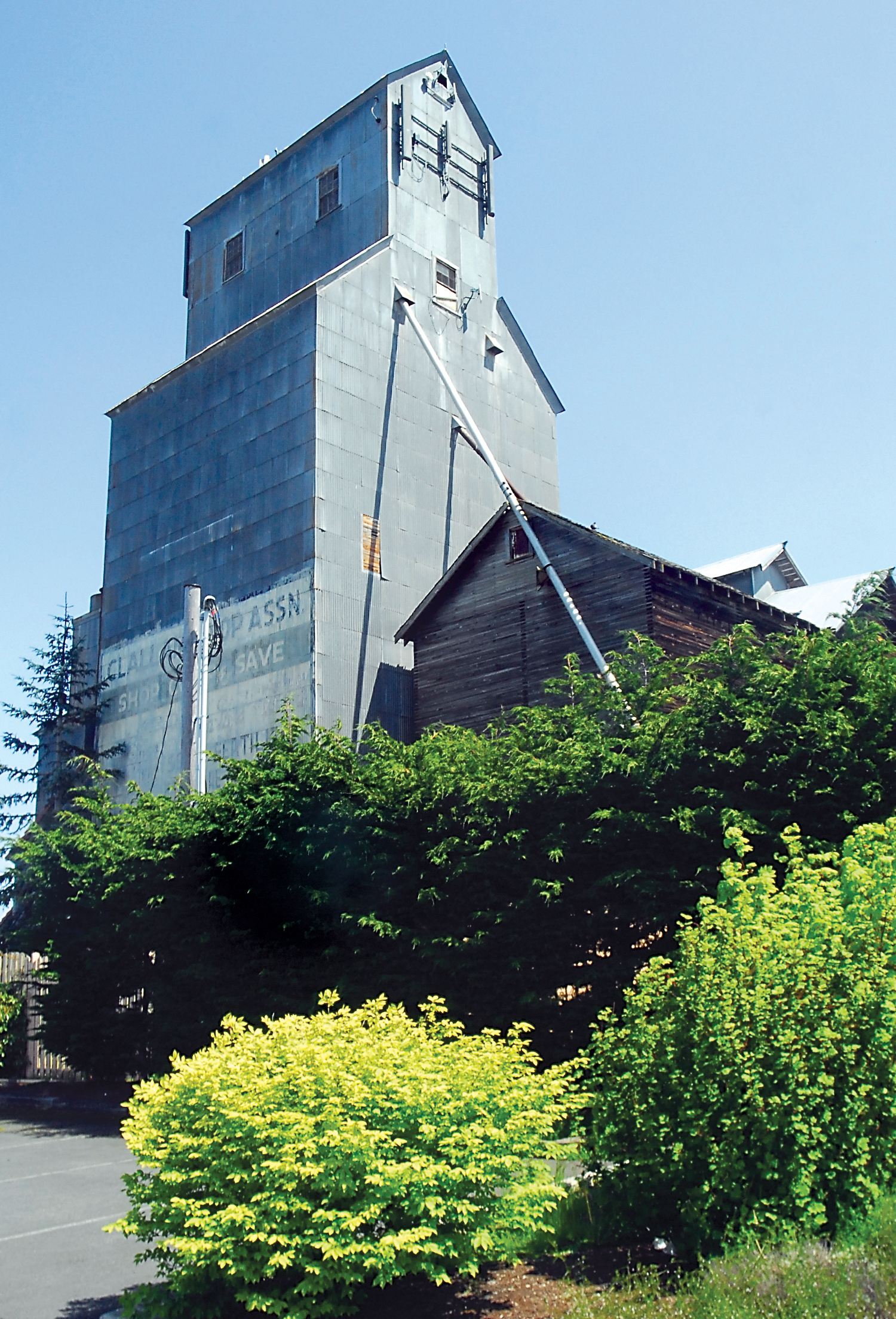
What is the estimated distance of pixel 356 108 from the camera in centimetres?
3769

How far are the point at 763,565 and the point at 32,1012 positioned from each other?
2974 centimetres

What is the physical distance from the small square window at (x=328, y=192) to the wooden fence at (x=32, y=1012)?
87.3 feet

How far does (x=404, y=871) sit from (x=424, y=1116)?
26.6ft

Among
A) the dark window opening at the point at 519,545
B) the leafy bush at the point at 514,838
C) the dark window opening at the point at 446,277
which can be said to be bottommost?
the leafy bush at the point at 514,838

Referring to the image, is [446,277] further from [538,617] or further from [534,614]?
[538,617]

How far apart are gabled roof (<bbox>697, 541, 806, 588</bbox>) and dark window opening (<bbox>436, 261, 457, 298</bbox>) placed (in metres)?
13.7

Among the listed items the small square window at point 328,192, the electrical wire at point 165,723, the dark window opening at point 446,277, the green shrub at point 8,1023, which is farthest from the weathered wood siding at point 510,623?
the small square window at point 328,192

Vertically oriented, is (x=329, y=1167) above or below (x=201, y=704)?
below

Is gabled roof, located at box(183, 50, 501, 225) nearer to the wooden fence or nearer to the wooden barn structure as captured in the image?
the wooden barn structure

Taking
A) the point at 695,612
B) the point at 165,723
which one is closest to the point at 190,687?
the point at 695,612

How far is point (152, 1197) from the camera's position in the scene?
6148 millimetres

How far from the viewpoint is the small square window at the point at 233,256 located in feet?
137

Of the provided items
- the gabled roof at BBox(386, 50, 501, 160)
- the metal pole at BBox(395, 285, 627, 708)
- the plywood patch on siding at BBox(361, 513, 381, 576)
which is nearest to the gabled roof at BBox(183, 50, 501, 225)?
the gabled roof at BBox(386, 50, 501, 160)

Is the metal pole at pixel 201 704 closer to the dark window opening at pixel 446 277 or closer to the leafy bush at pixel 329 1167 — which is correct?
the leafy bush at pixel 329 1167
